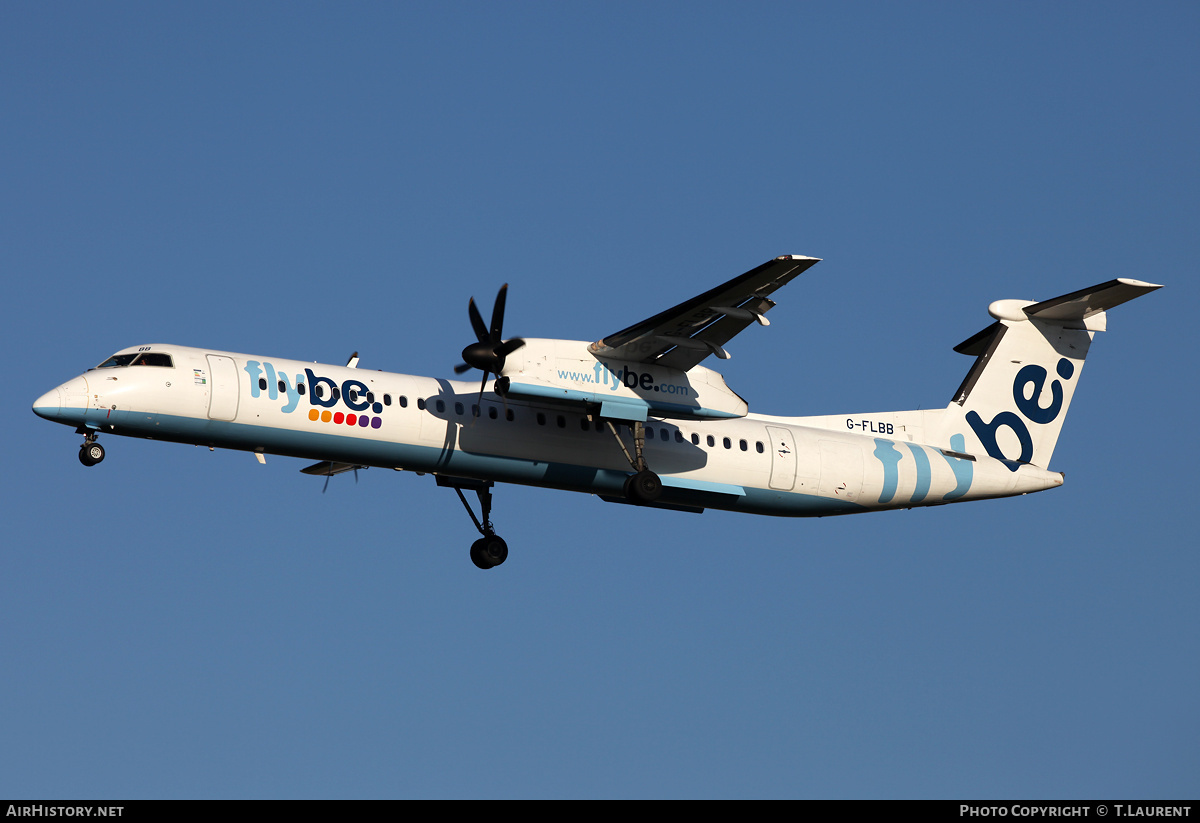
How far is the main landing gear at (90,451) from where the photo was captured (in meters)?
18.7

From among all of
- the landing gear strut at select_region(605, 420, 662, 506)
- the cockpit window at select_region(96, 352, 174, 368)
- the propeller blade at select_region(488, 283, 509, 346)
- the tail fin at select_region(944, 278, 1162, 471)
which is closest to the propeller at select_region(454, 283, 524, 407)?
the propeller blade at select_region(488, 283, 509, 346)

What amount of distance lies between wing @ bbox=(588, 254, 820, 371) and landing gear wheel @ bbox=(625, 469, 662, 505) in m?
1.87

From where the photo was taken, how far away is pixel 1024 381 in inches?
980

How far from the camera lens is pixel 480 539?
2359 centimetres

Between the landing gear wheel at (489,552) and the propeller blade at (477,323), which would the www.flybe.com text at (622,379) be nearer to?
the propeller blade at (477,323)

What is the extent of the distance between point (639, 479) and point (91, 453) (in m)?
8.42

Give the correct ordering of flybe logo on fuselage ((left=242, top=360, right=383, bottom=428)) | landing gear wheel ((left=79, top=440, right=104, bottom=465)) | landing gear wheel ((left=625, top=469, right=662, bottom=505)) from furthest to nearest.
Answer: landing gear wheel ((left=625, top=469, right=662, bottom=505))
flybe logo on fuselage ((left=242, top=360, right=383, bottom=428))
landing gear wheel ((left=79, top=440, right=104, bottom=465))

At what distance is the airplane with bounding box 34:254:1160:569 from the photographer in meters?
19.3

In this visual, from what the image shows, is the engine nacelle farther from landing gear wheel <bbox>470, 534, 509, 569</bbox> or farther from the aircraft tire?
the aircraft tire

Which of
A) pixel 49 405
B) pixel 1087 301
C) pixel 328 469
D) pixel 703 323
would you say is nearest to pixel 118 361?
pixel 49 405

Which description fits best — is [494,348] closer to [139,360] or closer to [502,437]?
[502,437]
